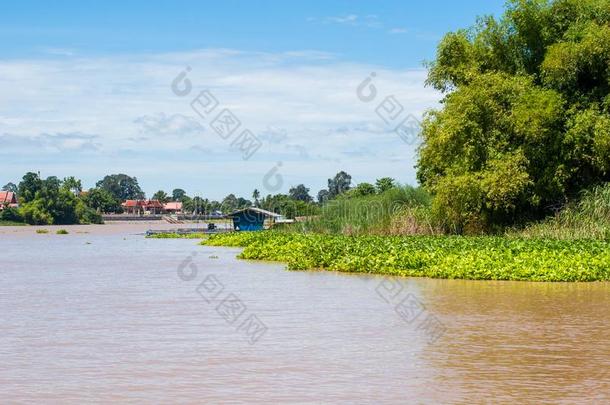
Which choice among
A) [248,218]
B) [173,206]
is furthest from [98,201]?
[248,218]

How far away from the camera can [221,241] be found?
162 feet

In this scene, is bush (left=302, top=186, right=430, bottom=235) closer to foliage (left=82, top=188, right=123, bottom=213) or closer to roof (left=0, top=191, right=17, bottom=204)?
foliage (left=82, top=188, right=123, bottom=213)

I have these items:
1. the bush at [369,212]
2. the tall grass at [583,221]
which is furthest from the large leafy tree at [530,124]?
the bush at [369,212]

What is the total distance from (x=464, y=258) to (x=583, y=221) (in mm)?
7923

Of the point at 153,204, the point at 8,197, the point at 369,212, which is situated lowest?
the point at 369,212

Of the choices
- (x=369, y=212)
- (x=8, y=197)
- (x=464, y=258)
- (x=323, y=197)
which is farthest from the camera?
(x=8, y=197)

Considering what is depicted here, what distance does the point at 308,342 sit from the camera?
42.0 feet

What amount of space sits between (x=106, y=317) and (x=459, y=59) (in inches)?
970

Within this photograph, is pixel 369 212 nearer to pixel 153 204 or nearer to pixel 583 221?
pixel 583 221

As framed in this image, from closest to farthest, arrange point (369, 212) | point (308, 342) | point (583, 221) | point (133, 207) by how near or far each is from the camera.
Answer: point (308, 342) < point (583, 221) < point (369, 212) < point (133, 207)

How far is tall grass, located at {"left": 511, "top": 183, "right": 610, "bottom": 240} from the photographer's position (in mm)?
28234

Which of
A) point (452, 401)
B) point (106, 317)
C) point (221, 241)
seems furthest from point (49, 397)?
point (221, 241)

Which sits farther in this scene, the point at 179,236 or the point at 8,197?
the point at 8,197

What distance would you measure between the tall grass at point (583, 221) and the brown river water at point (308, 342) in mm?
8114
